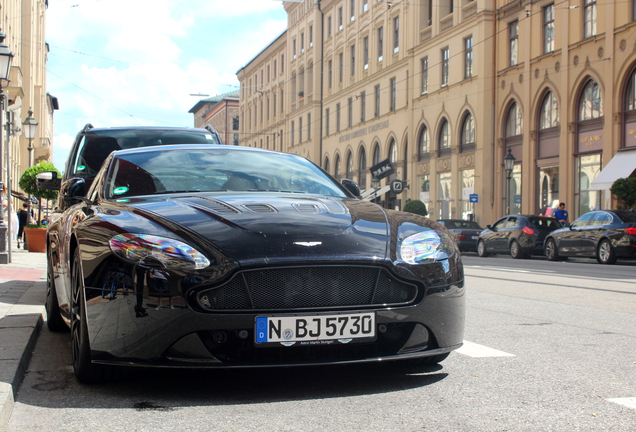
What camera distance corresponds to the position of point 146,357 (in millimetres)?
A: 4070

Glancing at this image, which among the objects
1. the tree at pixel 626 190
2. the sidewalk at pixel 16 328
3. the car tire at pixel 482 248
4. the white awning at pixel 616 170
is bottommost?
the car tire at pixel 482 248

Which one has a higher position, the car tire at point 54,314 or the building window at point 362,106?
the building window at point 362,106

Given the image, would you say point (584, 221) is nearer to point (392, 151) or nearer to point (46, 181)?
point (46, 181)

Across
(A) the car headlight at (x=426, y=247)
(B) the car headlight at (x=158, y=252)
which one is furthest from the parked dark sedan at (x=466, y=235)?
(B) the car headlight at (x=158, y=252)

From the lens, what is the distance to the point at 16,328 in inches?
234

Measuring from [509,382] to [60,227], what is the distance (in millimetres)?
3505

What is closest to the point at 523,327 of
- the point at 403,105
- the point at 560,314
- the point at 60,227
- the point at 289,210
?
the point at 560,314

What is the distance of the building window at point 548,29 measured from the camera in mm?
35594

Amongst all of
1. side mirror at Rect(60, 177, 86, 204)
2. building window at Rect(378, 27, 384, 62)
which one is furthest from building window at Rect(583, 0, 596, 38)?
side mirror at Rect(60, 177, 86, 204)

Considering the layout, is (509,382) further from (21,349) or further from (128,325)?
(21,349)

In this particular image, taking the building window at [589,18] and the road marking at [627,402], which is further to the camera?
the building window at [589,18]

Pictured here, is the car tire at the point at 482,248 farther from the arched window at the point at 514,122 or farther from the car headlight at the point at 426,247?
the car headlight at the point at 426,247

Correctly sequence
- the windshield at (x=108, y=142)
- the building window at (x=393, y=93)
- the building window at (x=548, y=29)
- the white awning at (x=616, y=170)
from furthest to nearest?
the building window at (x=393, y=93) < the building window at (x=548, y=29) < the white awning at (x=616, y=170) < the windshield at (x=108, y=142)

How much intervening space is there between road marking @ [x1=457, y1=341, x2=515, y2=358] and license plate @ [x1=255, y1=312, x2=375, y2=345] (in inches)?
62.7
